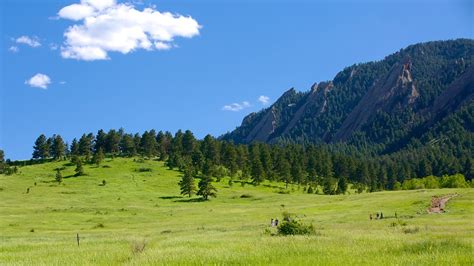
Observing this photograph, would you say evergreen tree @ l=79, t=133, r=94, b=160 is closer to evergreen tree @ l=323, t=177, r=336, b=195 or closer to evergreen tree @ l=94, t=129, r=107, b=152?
evergreen tree @ l=94, t=129, r=107, b=152

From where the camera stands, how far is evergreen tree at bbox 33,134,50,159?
598 ft

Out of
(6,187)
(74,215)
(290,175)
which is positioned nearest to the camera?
(74,215)

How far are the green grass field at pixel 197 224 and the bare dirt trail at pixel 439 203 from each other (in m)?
1.26

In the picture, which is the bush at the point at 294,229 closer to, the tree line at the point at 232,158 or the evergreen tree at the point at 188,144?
the tree line at the point at 232,158

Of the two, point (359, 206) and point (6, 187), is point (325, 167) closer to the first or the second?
point (359, 206)

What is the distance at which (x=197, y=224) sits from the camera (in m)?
71.2

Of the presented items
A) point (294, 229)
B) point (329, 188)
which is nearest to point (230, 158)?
point (329, 188)

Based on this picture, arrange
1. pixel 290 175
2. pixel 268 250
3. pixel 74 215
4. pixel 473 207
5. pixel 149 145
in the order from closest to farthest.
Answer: pixel 268 250 < pixel 473 207 < pixel 74 215 < pixel 290 175 < pixel 149 145

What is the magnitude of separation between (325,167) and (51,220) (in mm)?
115934

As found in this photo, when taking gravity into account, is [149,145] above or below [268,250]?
above

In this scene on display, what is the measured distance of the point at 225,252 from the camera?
2494cm

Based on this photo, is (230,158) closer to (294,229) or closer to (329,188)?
(329,188)

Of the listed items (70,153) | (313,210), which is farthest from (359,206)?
(70,153)

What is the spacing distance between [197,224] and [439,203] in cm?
4069
